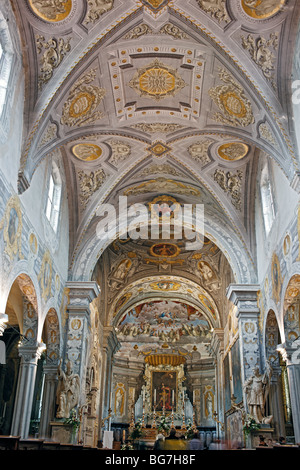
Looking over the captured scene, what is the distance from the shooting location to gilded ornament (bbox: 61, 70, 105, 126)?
14.0 meters

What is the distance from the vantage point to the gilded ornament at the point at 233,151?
54.7 feet

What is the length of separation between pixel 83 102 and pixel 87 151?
9.09 feet

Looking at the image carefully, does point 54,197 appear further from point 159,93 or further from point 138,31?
point 138,31

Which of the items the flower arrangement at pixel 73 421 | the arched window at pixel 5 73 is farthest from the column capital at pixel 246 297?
the arched window at pixel 5 73

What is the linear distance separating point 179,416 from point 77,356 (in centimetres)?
1825

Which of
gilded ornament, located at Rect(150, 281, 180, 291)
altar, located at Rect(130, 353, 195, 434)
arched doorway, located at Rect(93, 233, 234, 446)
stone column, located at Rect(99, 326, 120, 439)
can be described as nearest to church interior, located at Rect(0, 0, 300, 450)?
stone column, located at Rect(99, 326, 120, 439)

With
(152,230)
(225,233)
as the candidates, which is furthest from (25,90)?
(152,230)

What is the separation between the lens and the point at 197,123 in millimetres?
15820

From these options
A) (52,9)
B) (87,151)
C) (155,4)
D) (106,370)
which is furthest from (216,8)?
(106,370)

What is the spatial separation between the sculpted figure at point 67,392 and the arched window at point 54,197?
5135mm

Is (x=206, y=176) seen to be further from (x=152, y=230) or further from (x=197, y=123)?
(x=152, y=230)

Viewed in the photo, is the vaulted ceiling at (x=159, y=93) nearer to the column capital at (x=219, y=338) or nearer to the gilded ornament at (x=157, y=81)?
the gilded ornament at (x=157, y=81)

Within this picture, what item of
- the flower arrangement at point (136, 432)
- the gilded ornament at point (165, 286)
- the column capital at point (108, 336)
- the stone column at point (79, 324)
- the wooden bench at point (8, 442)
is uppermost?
the gilded ornament at point (165, 286)

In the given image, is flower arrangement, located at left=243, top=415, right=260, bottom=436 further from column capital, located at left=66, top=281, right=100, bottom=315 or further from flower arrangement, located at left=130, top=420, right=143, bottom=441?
flower arrangement, located at left=130, top=420, right=143, bottom=441
